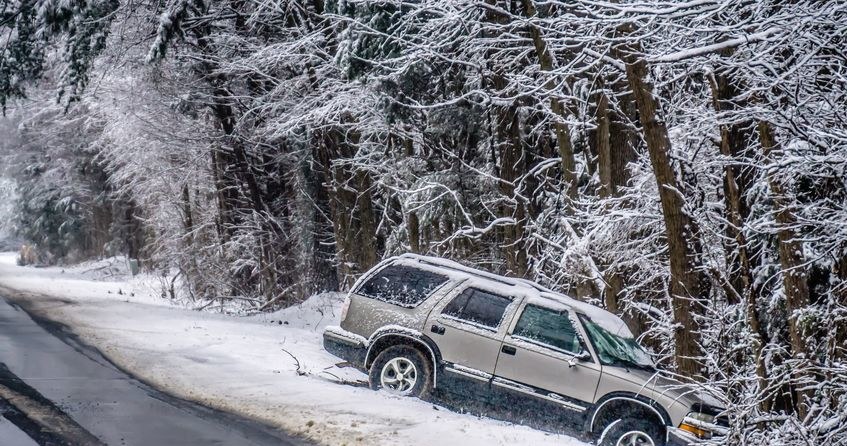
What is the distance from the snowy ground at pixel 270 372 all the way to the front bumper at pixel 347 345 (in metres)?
0.37

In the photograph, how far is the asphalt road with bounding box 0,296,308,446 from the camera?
7742 mm

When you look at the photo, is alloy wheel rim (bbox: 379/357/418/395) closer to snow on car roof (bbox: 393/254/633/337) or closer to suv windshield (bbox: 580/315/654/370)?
snow on car roof (bbox: 393/254/633/337)

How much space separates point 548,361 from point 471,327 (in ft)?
3.47

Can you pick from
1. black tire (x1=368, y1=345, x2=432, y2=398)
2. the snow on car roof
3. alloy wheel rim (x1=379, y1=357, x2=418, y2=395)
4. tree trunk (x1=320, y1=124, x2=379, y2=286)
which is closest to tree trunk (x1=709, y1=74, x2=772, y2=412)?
the snow on car roof

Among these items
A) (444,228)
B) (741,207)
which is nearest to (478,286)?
(741,207)

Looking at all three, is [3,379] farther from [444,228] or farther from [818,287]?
[444,228]

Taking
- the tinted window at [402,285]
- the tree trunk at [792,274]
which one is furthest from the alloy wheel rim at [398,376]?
the tree trunk at [792,274]

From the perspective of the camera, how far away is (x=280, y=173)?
25812mm

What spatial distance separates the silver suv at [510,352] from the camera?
10.2 metres

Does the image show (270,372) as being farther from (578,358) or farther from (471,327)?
(578,358)

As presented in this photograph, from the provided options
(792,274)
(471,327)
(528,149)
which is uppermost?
(528,149)

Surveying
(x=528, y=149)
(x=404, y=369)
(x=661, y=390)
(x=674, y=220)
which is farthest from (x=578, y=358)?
(x=528, y=149)

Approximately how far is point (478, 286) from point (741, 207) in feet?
12.1

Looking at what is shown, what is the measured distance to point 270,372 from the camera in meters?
11.9
